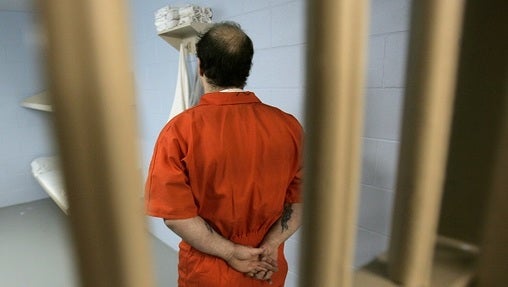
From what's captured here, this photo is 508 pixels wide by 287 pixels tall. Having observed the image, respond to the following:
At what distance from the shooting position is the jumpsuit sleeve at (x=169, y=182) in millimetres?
1090

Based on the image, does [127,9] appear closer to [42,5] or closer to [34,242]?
[42,5]

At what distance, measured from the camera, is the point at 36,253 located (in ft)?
8.62

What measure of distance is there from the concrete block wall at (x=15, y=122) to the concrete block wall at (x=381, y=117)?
3228 millimetres

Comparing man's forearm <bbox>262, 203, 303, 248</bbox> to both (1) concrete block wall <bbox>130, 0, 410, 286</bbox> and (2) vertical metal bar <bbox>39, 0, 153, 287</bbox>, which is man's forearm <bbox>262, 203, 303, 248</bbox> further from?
(2) vertical metal bar <bbox>39, 0, 153, 287</bbox>

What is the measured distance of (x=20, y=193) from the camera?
11.9ft

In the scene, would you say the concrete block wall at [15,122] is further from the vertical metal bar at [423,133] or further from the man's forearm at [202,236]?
the vertical metal bar at [423,133]

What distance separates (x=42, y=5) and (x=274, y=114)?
1095 millimetres

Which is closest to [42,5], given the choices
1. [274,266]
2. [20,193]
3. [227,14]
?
[274,266]

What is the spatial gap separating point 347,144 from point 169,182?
3.03 feet

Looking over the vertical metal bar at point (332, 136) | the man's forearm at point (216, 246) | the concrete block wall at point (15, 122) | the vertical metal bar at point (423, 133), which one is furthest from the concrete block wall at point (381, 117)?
the concrete block wall at point (15, 122)

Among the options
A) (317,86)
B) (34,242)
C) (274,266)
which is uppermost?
(317,86)

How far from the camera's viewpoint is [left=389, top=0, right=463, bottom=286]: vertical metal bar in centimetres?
29

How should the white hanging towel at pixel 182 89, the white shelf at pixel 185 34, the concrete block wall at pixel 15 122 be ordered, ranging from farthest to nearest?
1. the concrete block wall at pixel 15 122
2. the white hanging towel at pixel 182 89
3. the white shelf at pixel 185 34

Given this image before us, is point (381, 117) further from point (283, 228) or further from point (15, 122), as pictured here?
point (15, 122)
